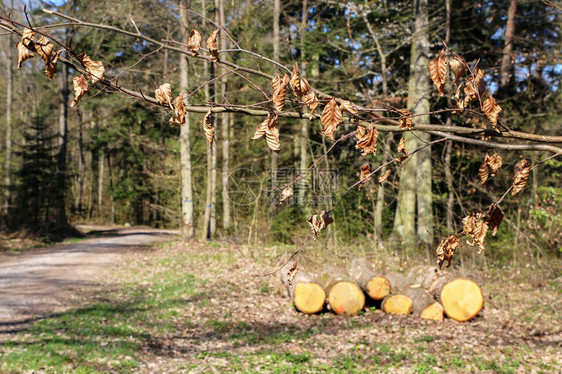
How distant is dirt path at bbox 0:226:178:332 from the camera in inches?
279

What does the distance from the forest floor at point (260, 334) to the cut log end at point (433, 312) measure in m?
0.16

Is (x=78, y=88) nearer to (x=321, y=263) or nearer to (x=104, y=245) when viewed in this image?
(x=321, y=263)

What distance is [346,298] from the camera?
7.69 m

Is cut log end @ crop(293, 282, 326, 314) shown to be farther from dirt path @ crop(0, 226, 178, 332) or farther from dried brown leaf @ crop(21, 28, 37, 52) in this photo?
dried brown leaf @ crop(21, 28, 37, 52)

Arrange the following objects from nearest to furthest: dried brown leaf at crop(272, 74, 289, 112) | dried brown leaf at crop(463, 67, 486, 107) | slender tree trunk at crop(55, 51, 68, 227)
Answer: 1. dried brown leaf at crop(272, 74, 289, 112)
2. dried brown leaf at crop(463, 67, 486, 107)
3. slender tree trunk at crop(55, 51, 68, 227)

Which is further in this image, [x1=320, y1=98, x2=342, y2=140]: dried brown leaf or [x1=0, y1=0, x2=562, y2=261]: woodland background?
[x1=0, y1=0, x2=562, y2=261]: woodland background

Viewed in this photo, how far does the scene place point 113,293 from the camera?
28.4 feet

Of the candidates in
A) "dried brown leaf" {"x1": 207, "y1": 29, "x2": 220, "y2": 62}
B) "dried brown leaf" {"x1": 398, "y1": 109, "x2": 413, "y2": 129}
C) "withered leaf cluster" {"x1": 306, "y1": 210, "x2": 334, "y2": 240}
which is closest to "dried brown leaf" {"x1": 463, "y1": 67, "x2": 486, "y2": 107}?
"dried brown leaf" {"x1": 398, "y1": 109, "x2": 413, "y2": 129}

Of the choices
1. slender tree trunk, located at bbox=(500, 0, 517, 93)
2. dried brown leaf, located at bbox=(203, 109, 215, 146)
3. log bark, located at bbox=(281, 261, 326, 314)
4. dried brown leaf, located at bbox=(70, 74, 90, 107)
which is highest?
slender tree trunk, located at bbox=(500, 0, 517, 93)

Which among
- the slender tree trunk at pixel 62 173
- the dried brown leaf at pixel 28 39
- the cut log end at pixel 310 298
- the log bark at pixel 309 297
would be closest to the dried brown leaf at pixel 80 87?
the dried brown leaf at pixel 28 39

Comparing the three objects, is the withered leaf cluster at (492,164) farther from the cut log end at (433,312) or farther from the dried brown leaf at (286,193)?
the cut log end at (433,312)

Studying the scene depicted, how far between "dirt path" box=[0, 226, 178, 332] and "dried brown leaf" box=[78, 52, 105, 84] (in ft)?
19.0

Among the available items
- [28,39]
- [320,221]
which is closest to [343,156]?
[320,221]

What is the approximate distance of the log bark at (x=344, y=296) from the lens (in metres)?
7.68
